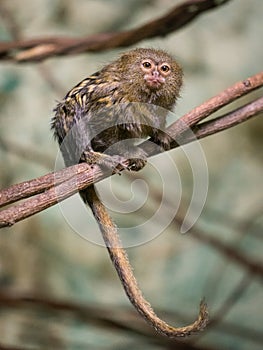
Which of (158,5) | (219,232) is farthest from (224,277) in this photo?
(158,5)

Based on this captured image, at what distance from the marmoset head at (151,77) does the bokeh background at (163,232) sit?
1.65 metres

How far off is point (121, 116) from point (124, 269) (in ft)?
1.04

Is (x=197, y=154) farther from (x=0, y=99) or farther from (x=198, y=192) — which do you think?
(x=0, y=99)

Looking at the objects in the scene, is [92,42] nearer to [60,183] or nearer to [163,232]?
[60,183]

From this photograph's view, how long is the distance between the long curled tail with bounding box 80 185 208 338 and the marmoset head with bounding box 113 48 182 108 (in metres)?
0.22

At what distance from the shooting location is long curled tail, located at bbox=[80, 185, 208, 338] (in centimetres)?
142

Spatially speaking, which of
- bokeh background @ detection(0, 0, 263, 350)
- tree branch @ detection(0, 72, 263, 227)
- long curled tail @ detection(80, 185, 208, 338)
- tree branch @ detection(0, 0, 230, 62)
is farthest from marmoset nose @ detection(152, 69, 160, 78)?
bokeh background @ detection(0, 0, 263, 350)

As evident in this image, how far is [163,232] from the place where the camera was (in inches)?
131

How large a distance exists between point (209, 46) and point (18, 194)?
2068mm

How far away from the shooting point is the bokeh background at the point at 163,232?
129 inches

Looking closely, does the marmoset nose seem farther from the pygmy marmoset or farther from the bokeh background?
the bokeh background

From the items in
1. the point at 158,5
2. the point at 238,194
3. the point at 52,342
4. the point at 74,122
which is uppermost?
the point at 158,5

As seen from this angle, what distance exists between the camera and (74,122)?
5.26 ft

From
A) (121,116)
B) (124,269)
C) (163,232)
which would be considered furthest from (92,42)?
(163,232)
